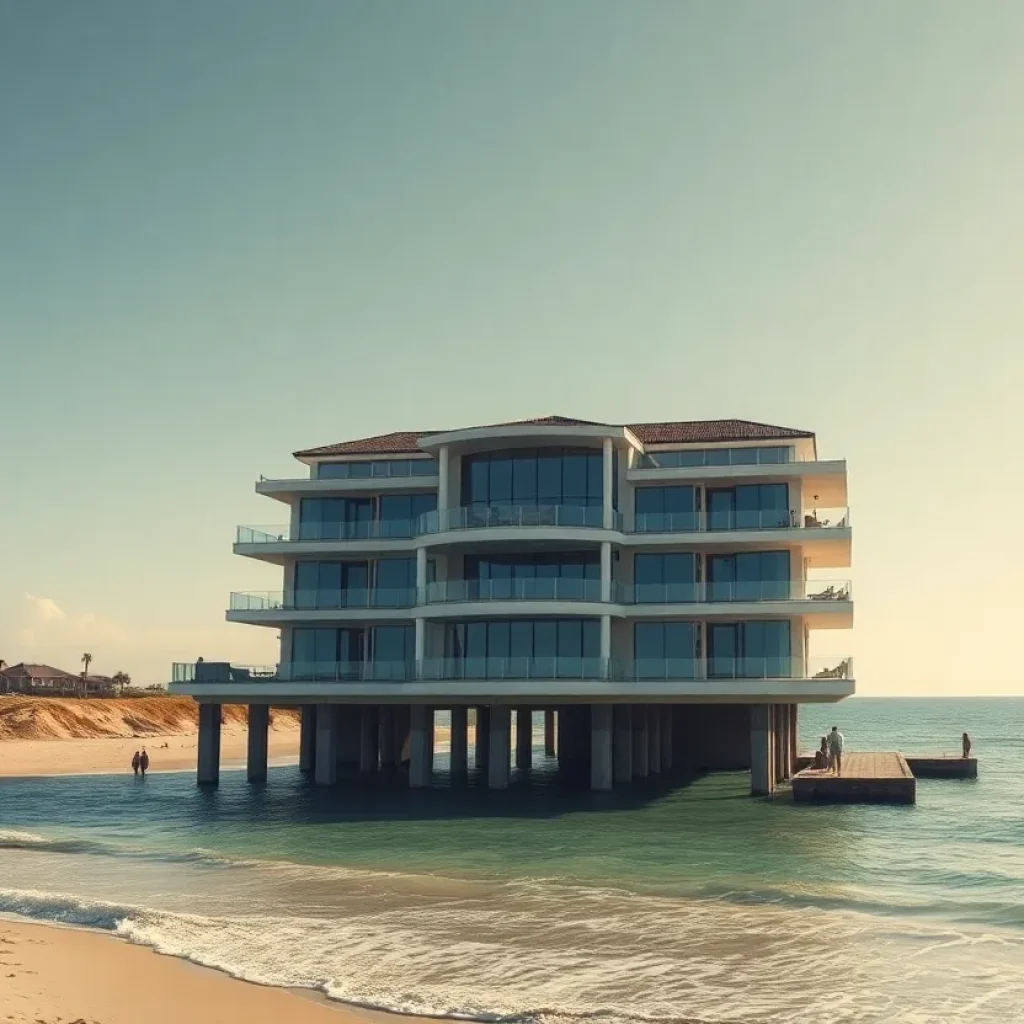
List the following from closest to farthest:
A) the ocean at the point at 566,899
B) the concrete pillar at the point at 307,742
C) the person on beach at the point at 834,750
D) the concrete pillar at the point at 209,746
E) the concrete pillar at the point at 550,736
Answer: the ocean at the point at 566,899 → the person on beach at the point at 834,750 → the concrete pillar at the point at 209,746 → the concrete pillar at the point at 307,742 → the concrete pillar at the point at 550,736

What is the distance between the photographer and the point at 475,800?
44469 millimetres

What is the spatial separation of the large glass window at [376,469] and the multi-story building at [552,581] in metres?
0.08

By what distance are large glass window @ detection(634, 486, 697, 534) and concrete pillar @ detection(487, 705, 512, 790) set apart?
859 centimetres

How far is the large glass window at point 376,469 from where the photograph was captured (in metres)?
48.7

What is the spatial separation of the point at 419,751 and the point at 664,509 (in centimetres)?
1326

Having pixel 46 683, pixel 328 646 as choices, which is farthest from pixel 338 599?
pixel 46 683

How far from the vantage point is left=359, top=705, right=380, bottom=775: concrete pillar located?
188ft

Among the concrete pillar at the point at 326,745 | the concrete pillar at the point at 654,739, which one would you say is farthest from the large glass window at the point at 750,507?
the concrete pillar at the point at 326,745

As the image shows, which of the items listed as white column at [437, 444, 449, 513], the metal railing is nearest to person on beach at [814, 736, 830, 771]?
the metal railing

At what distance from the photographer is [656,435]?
163 feet

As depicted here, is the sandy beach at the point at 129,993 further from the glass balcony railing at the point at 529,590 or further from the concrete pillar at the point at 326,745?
the concrete pillar at the point at 326,745

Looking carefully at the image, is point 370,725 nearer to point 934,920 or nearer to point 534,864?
point 534,864

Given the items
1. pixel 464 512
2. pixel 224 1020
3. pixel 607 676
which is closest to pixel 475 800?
pixel 607 676

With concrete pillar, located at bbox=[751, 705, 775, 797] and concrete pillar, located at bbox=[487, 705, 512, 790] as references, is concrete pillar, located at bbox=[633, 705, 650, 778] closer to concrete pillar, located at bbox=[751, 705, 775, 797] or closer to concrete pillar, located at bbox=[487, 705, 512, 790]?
concrete pillar, located at bbox=[487, 705, 512, 790]
